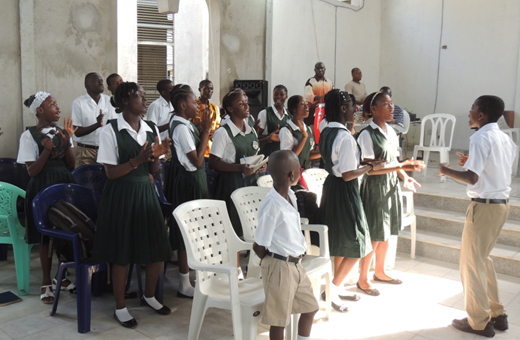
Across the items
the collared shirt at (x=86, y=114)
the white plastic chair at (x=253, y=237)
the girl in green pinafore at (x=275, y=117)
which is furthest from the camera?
the girl in green pinafore at (x=275, y=117)

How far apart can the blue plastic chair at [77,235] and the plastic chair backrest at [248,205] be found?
3.24 feet

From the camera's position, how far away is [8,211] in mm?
3822

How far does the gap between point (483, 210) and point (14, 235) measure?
11.3 feet

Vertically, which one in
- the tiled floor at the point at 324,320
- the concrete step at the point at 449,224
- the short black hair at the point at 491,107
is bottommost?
the tiled floor at the point at 324,320

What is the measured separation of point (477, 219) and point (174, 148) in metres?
2.15

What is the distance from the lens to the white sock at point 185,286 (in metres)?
3.70

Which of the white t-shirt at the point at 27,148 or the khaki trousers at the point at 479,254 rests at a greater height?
the white t-shirt at the point at 27,148

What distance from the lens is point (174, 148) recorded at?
11.8 ft

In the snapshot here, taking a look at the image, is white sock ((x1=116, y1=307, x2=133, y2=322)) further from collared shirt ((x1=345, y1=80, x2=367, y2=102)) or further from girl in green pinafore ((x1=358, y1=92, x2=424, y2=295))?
collared shirt ((x1=345, y1=80, x2=367, y2=102))

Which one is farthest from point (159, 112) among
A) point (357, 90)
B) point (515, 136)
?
point (515, 136)

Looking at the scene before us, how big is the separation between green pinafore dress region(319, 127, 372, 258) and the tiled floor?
49cm

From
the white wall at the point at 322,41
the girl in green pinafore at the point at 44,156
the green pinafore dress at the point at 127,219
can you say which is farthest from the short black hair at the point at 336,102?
the white wall at the point at 322,41

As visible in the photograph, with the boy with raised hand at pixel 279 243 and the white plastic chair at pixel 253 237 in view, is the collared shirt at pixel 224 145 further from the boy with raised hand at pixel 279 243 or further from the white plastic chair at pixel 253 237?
Answer: the boy with raised hand at pixel 279 243

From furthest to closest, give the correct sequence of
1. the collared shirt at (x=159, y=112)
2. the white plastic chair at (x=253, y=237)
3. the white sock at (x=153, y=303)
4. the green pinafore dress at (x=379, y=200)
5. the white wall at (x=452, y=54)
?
1. the white wall at (x=452, y=54)
2. the collared shirt at (x=159, y=112)
3. the green pinafore dress at (x=379, y=200)
4. the white sock at (x=153, y=303)
5. the white plastic chair at (x=253, y=237)
